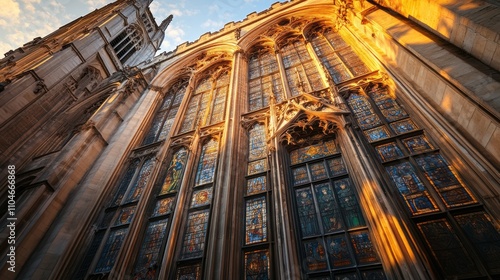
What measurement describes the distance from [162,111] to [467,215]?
1127 cm

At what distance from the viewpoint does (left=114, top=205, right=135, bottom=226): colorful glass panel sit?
660 cm

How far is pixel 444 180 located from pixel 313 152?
262 cm

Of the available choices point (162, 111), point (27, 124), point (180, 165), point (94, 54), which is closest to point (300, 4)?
point (162, 111)

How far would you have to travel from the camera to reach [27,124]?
10.7 metres

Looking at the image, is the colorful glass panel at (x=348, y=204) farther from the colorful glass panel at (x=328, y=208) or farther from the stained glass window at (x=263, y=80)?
the stained glass window at (x=263, y=80)

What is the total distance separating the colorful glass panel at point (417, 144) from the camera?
17.0 ft

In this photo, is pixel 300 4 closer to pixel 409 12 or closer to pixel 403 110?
pixel 409 12

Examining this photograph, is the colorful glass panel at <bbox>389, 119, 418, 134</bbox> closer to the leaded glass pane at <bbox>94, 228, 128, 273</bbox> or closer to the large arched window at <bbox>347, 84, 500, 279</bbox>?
the large arched window at <bbox>347, 84, 500, 279</bbox>

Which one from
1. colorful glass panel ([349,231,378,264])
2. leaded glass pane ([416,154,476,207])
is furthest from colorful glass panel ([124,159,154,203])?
leaded glass pane ([416,154,476,207])

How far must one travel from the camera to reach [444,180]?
4.48 metres

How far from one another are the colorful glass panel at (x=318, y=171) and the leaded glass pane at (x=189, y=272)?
2.93 m

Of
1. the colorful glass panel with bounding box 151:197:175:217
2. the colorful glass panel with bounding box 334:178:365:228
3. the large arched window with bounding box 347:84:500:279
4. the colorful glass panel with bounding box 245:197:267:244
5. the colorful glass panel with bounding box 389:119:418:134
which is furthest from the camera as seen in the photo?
the colorful glass panel with bounding box 151:197:175:217

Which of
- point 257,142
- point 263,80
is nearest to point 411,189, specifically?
point 257,142

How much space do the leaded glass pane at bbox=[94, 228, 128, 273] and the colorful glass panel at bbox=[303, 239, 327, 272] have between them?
4.14 metres
